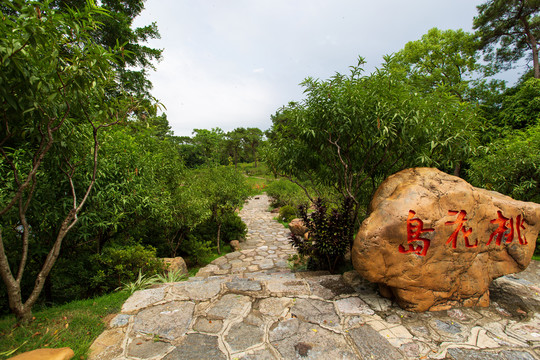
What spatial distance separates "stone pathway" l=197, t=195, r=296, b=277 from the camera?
5.73m

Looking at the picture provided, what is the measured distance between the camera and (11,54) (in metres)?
1.56

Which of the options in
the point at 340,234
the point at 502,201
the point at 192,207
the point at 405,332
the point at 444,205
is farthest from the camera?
the point at 192,207

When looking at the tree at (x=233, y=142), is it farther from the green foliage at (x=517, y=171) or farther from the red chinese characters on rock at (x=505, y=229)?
the red chinese characters on rock at (x=505, y=229)

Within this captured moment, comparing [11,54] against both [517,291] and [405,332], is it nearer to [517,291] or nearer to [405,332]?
[405,332]

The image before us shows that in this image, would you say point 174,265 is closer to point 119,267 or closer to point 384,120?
point 119,267

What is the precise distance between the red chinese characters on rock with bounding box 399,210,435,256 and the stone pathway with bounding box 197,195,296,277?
10.6ft

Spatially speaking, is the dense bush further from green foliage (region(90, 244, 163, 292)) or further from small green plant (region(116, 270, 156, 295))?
small green plant (region(116, 270, 156, 295))

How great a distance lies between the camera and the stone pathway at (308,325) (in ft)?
6.94

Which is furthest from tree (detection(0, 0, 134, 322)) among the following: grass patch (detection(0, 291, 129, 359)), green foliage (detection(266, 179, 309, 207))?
green foliage (detection(266, 179, 309, 207))

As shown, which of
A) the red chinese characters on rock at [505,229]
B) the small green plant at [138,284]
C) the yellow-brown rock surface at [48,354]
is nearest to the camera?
the yellow-brown rock surface at [48,354]

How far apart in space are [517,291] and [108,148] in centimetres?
622

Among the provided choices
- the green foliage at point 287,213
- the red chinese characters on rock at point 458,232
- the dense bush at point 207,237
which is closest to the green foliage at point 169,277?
the dense bush at point 207,237

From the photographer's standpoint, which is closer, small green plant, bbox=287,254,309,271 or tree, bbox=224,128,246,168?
small green plant, bbox=287,254,309,271

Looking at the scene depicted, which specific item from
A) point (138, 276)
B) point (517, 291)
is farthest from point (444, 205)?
point (138, 276)
